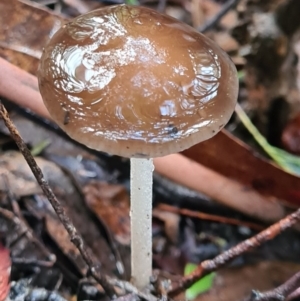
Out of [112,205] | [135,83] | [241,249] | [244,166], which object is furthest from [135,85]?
[112,205]

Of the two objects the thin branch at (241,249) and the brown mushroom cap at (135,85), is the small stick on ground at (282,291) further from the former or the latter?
the brown mushroom cap at (135,85)

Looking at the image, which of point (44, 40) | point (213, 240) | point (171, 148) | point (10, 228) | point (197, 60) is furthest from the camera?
point (213, 240)

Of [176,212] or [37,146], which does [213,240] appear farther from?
[37,146]

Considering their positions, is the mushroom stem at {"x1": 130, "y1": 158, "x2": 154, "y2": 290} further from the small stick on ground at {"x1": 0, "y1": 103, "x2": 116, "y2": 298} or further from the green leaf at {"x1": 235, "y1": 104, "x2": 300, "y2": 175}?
the green leaf at {"x1": 235, "y1": 104, "x2": 300, "y2": 175}

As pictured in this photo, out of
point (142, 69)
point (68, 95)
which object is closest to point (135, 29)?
point (142, 69)

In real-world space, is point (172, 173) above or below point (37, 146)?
above

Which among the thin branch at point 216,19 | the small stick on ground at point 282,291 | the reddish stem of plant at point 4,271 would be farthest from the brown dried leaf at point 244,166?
the thin branch at point 216,19

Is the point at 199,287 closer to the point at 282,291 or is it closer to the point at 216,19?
the point at 282,291
